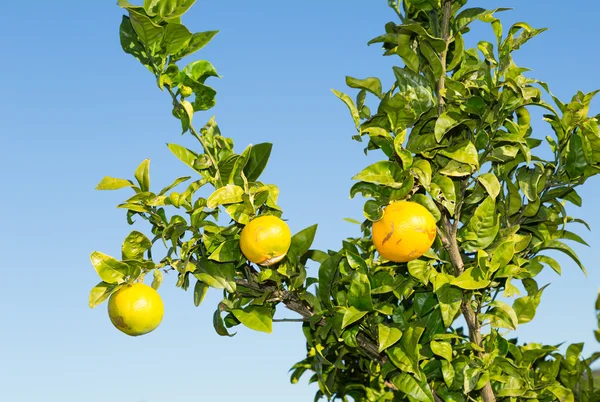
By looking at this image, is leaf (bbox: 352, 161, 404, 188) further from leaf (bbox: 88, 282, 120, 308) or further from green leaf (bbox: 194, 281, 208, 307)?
leaf (bbox: 88, 282, 120, 308)

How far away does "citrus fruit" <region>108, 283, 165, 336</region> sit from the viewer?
3014 millimetres

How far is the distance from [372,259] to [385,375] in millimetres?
619

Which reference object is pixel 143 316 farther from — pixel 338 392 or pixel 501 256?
pixel 338 392

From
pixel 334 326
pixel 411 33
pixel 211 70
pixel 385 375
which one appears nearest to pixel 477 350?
pixel 385 375

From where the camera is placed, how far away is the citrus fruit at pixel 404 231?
2824mm

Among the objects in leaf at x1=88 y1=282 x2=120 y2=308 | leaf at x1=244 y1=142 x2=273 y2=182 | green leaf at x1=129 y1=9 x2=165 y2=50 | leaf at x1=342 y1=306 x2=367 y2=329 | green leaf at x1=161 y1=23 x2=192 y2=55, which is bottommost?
leaf at x1=342 y1=306 x2=367 y2=329

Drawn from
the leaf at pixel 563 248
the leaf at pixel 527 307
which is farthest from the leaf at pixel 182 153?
the leaf at pixel 563 248

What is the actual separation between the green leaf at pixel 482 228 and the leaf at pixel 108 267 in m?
1.58

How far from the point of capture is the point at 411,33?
3314 millimetres

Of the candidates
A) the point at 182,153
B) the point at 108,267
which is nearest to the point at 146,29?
the point at 182,153

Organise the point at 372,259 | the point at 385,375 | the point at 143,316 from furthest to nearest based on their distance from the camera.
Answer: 1. the point at 372,259
2. the point at 385,375
3. the point at 143,316

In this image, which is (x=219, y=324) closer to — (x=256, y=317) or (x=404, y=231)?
(x=256, y=317)

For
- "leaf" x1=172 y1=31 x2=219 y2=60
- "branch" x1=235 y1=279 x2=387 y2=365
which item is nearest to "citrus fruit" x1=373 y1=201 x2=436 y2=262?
"branch" x1=235 y1=279 x2=387 y2=365

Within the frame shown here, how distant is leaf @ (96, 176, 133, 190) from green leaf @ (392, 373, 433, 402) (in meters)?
1.52
